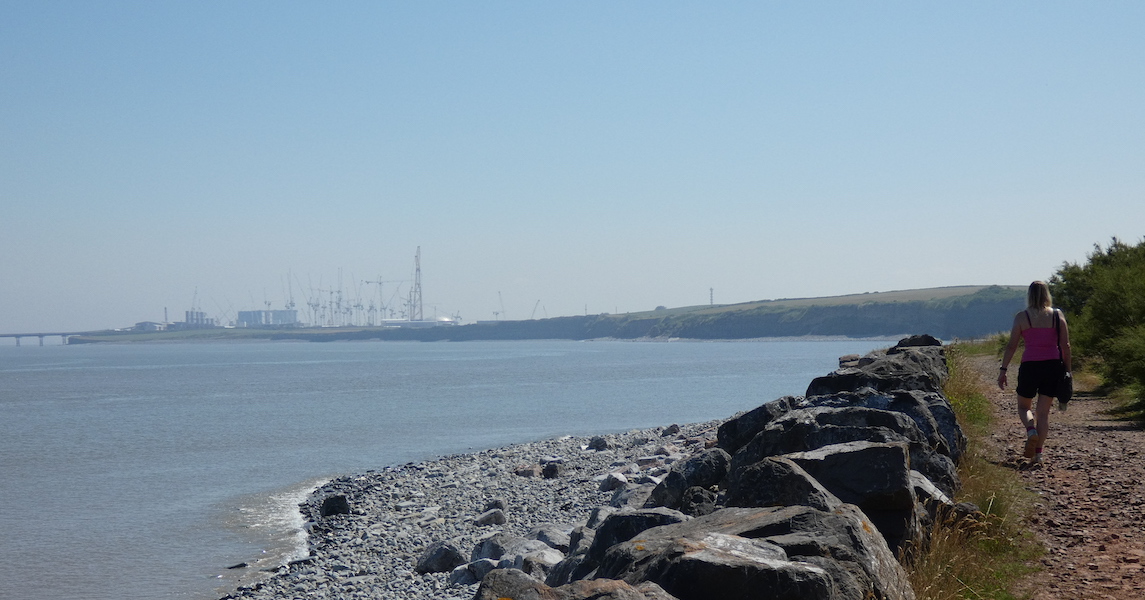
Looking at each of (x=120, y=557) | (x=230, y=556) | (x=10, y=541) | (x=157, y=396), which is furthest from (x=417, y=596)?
(x=157, y=396)

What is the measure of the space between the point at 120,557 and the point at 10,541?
10.8 ft

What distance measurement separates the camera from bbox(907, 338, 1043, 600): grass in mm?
5211

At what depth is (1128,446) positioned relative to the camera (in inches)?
407

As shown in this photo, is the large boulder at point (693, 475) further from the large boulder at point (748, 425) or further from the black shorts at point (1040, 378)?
the black shorts at point (1040, 378)

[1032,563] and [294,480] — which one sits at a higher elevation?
[1032,563]

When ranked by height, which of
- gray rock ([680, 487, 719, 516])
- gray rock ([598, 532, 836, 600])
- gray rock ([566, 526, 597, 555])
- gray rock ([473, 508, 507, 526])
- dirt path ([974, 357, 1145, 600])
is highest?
gray rock ([598, 532, 836, 600])

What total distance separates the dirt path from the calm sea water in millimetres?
10105

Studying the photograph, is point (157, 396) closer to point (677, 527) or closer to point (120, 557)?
point (120, 557)

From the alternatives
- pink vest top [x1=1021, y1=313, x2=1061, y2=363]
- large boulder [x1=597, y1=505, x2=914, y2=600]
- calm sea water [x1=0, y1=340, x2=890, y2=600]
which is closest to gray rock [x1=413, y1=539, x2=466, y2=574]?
calm sea water [x1=0, y1=340, x2=890, y2=600]

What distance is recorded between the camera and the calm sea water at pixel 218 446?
15477 millimetres

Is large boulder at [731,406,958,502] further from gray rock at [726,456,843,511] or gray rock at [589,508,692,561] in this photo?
gray rock at [726,456,843,511]

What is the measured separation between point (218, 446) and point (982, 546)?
29510 mm

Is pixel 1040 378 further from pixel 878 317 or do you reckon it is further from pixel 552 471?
pixel 878 317

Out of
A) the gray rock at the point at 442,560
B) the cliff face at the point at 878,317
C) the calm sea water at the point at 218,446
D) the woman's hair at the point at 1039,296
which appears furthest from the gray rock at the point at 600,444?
the cliff face at the point at 878,317
